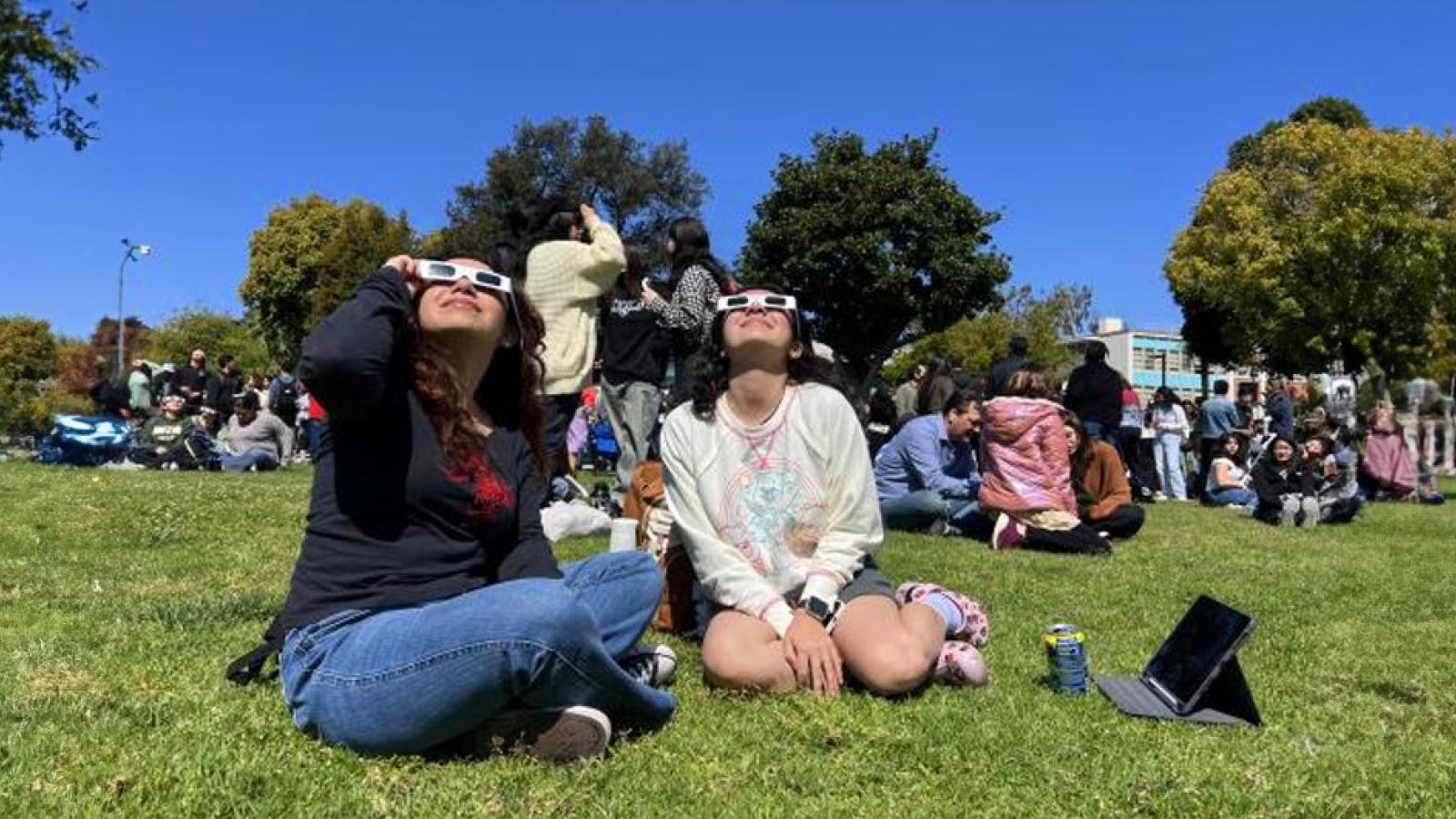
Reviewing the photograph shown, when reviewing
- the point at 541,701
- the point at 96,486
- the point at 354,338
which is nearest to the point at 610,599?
the point at 541,701

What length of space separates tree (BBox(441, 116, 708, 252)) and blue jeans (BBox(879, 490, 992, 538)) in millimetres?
39596

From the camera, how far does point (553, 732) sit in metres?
2.78

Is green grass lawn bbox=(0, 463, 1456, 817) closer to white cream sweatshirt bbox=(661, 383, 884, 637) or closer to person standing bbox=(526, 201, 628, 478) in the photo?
white cream sweatshirt bbox=(661, 383, 884, 637)

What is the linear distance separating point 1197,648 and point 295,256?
179 ft

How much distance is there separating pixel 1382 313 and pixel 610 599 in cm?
2818

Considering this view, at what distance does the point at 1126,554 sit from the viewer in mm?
8133

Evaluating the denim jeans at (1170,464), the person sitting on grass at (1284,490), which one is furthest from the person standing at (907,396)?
the person sitting on grass at (1284,490)

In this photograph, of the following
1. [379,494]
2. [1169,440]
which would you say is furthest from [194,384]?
[379,494]

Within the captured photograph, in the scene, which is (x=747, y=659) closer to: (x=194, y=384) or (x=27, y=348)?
(x=194, y=384)

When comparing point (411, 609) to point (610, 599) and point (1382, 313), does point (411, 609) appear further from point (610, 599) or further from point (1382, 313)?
point (1382, 313)

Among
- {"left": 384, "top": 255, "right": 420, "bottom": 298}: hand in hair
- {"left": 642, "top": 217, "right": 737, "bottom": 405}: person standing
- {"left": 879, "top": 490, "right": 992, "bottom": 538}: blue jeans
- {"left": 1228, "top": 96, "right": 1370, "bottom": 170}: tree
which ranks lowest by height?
{"left": 879, "top": 490, "right": 992, "bottom": 538}: blue jeans

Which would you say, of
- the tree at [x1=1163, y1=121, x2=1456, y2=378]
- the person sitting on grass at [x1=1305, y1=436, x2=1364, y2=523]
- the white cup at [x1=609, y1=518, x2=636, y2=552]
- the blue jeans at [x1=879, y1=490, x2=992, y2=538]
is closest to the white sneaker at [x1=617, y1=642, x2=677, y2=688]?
the white cup at [x1=609, y1=518, x2=636, y2=552]

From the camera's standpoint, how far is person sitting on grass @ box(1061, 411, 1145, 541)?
9.09 meters

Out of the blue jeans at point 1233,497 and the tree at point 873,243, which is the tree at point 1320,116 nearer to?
the tree at point 873,243
